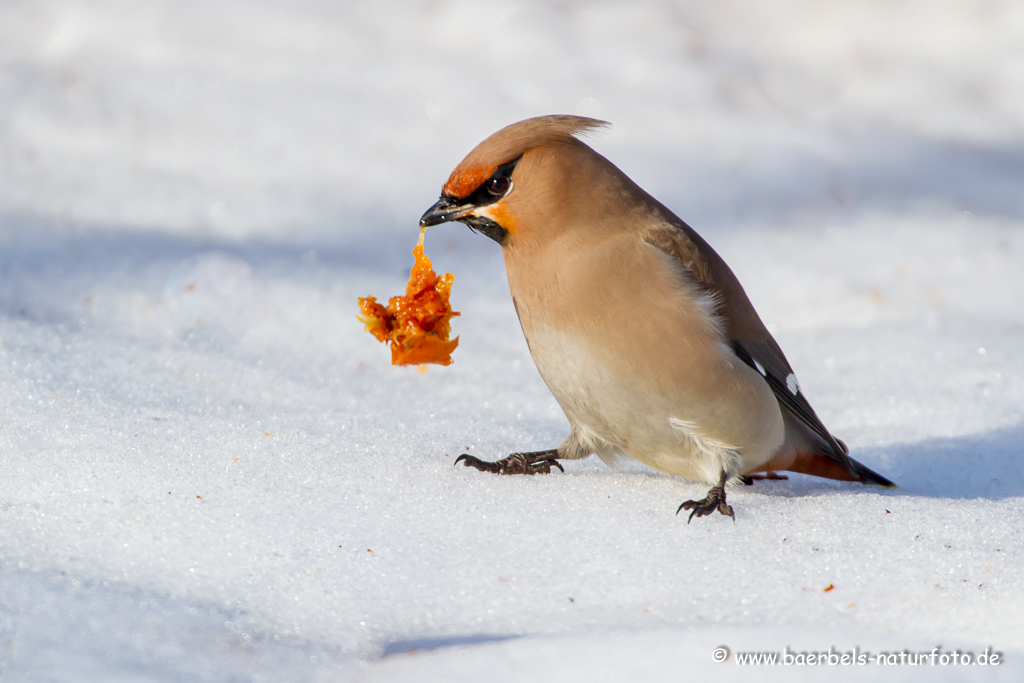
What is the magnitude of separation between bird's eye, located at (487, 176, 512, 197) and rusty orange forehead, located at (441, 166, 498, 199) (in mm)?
23

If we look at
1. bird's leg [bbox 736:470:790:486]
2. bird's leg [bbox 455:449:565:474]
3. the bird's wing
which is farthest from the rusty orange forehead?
bird's leg [bbox 736:470:790:486]

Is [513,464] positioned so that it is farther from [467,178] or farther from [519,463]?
[467,178]

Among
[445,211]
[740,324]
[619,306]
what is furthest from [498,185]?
[740,324]

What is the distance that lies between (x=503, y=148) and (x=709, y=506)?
1005mm

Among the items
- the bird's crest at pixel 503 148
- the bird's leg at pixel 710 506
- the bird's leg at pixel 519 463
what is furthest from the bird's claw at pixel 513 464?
the bird's crest at pixel 503 148

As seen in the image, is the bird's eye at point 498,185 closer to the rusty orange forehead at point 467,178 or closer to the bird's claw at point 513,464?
the rusty orange forehead at point 467,178

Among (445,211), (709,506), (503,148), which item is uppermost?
(503,148)

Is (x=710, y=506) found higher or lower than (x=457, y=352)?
lower

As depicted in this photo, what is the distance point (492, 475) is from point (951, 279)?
2996 millimetres

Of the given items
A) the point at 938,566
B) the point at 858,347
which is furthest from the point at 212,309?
the point at 938,566

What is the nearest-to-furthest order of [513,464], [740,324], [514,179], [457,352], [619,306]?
1. [619,306]
2. [514,179]
3. [740,324]
4. [513,464]
5. [457,352]

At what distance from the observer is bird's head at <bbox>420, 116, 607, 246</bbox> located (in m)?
2.43

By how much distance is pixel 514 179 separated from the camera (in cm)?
245

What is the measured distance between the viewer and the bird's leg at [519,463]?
105 inches
